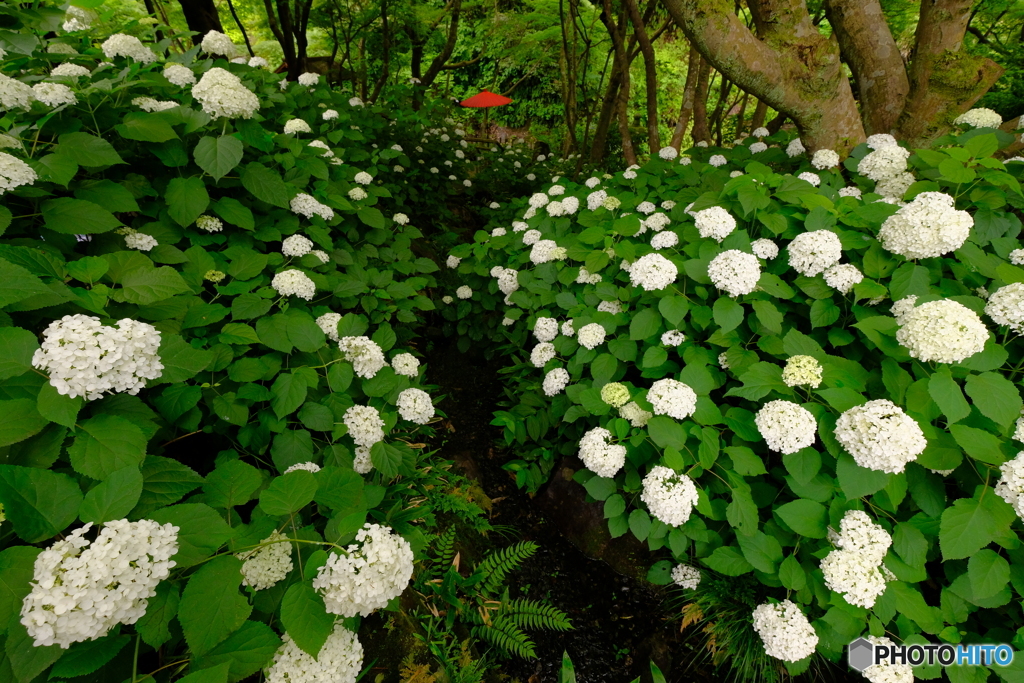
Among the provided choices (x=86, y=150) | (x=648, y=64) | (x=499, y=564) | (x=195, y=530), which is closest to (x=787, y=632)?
(x=499, y=564)

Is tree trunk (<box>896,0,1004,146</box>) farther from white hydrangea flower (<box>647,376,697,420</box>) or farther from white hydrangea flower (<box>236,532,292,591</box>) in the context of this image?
white hydrangea flower (<box>236,532,292,591</box>)

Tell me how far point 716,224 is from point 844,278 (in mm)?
656

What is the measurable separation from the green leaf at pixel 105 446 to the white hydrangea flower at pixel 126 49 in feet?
8.95

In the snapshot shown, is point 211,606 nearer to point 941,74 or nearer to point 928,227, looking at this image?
point 928,227

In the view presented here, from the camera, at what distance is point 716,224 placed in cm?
235

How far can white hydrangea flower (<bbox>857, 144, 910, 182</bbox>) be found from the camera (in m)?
2.74

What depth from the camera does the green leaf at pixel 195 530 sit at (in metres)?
1.07

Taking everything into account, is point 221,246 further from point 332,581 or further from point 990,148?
point 990,148

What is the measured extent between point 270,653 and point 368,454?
1053 mm

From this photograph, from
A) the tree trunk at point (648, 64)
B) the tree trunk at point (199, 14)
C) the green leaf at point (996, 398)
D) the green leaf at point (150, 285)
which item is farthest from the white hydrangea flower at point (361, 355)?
the tree trunk at point (199, 14)

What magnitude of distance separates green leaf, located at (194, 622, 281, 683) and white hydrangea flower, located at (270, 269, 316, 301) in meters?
1.53

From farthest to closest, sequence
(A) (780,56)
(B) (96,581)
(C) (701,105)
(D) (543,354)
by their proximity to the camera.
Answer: (C) (701,105) → (A) (780,56) → (D) (543,354) → (B) (96,581)

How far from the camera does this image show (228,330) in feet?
6.30

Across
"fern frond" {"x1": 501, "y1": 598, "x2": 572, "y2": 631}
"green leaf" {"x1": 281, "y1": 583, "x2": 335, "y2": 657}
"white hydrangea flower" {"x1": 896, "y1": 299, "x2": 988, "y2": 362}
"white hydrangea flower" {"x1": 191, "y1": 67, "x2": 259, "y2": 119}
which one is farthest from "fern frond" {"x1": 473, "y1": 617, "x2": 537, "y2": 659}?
"white hydrangea flower" {"x1": 191, "y1": 67, "x2": 259, "y2": 119}
